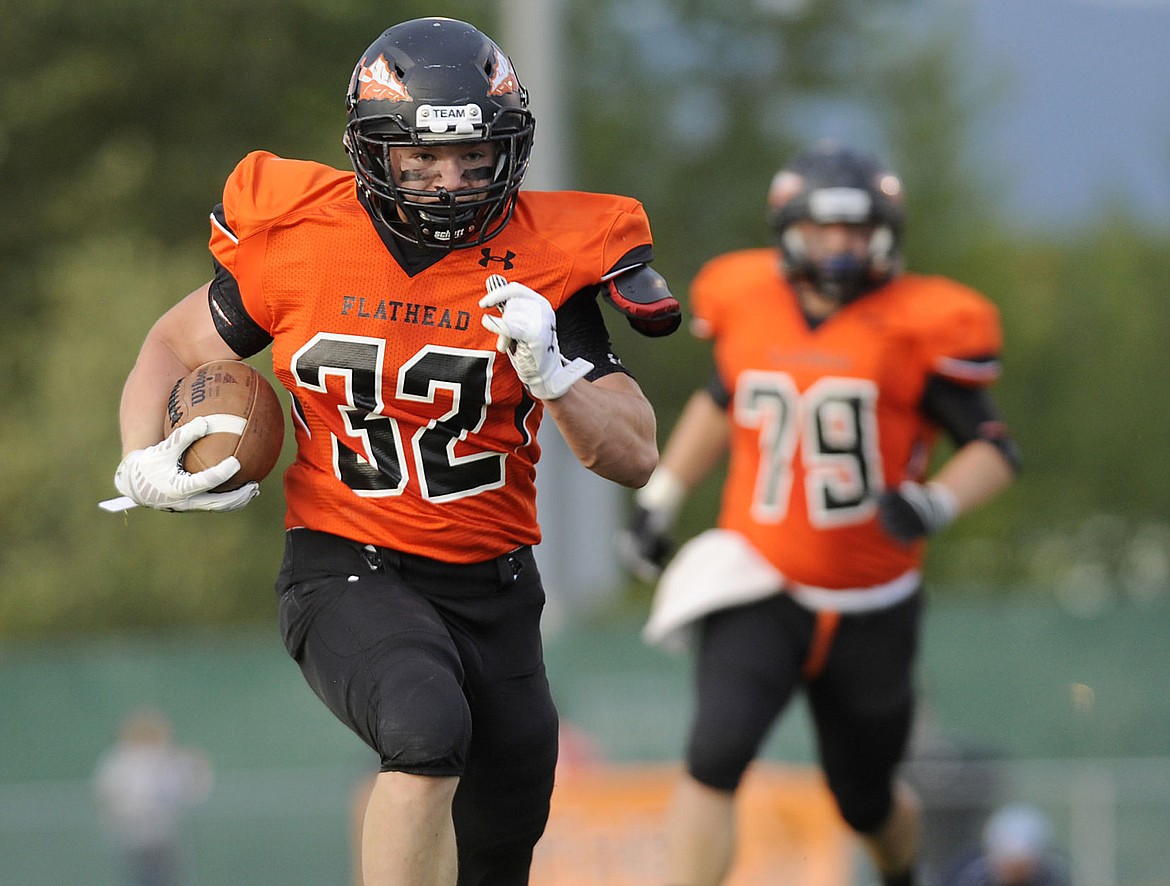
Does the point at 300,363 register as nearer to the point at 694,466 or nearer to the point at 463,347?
the point at 463,347

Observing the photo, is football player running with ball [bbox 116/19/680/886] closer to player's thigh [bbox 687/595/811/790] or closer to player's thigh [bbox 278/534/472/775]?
player's thigh [bbox 278/534/472/775]

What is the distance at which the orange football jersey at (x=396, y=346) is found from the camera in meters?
3.97

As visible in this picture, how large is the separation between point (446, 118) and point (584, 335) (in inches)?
21.0

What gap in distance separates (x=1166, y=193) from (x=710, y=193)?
12776 millimetres

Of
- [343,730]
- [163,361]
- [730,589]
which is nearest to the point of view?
[163,361]

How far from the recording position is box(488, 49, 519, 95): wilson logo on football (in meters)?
3.98

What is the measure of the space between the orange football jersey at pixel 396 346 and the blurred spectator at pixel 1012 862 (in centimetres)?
445

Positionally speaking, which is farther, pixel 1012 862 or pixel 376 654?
pixel 1012 862

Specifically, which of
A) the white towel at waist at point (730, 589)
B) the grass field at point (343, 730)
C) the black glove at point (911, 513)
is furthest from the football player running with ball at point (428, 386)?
the grass field at point (343, 730)

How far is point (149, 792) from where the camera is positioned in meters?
11.5

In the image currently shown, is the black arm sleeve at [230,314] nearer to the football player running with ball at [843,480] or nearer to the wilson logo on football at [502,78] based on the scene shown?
the wilson logo on football at [502,78]

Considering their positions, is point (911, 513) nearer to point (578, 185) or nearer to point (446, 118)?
point (446, 118)

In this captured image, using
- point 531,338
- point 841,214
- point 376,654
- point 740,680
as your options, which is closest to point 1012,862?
point 740,680

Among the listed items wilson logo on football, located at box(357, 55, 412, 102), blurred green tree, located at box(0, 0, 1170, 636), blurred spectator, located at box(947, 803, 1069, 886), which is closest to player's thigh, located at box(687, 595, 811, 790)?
wilson logo on football, located at box(357, 55, 412, 102)
